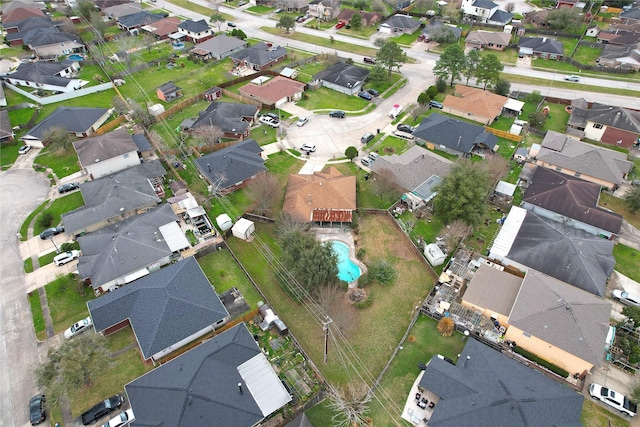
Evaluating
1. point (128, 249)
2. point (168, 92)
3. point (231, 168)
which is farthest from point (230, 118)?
point (128, 249)

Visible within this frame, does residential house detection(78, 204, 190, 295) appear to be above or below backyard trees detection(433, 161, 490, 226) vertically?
below

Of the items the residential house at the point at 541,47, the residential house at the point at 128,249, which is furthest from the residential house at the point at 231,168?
the residential house at the point at 541,47

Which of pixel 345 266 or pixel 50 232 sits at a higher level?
pixel 50 232

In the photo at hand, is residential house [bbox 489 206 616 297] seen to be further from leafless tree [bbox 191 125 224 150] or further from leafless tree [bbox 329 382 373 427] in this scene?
leafless tree [bbox 191 125 224 150]

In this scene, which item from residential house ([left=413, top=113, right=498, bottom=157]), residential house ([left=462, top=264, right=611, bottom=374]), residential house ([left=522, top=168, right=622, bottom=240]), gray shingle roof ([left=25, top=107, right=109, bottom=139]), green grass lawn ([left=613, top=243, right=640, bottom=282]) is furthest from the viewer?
gray shingle roof ([left=25, top=107, right=109, bottom=139])

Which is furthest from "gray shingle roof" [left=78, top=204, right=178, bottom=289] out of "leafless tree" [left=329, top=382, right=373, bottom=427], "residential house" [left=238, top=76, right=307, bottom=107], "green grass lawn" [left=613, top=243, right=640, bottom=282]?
"green grass lawn" [left=613, top=243, right=640, bottom=282]

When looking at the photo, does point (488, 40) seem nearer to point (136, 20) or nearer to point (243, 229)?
point (243, 229)
